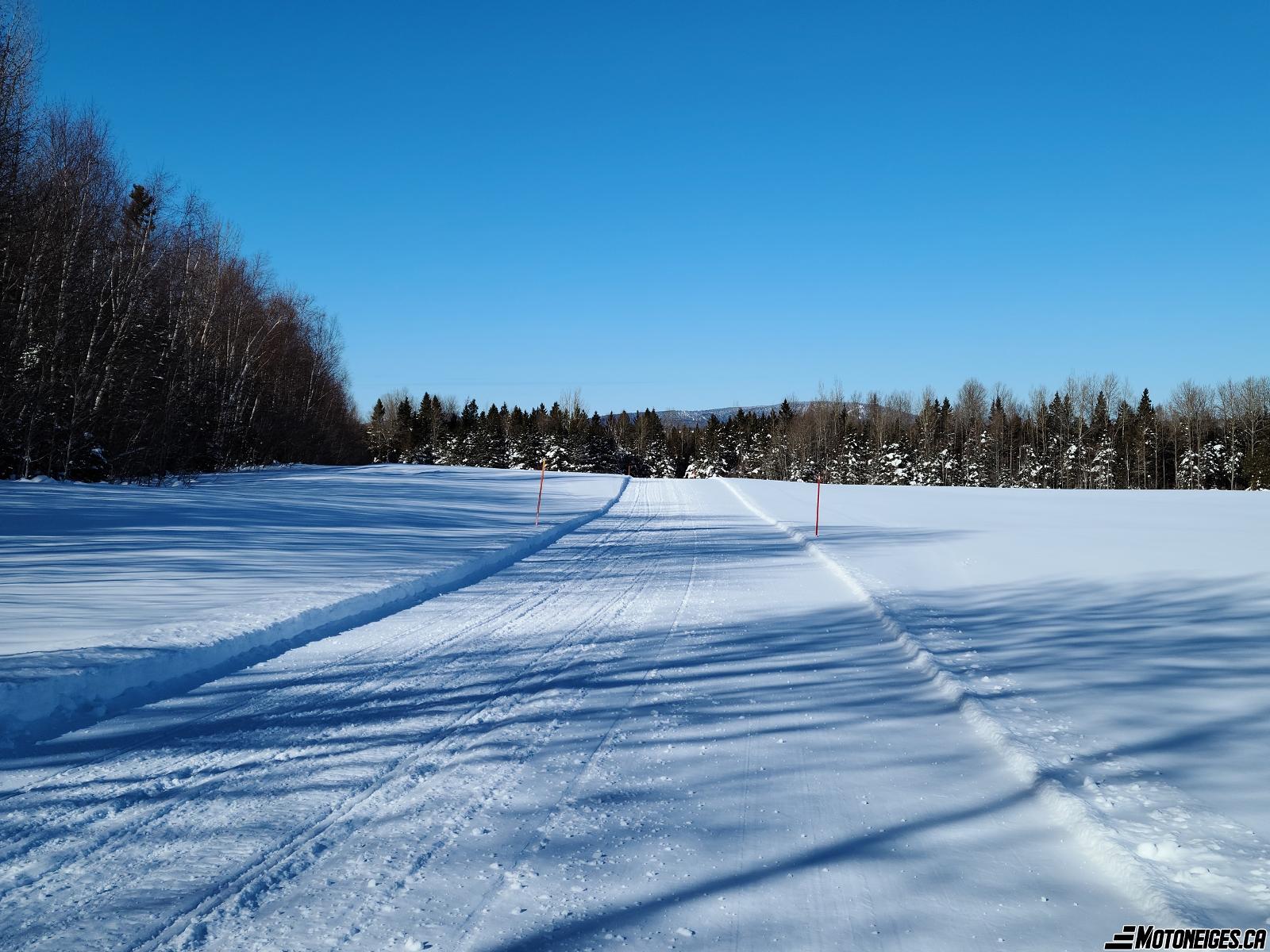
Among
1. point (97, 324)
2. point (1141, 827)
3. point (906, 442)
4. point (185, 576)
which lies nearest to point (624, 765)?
point (1141, 827)

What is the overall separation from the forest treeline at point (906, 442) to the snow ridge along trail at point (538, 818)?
245 feet

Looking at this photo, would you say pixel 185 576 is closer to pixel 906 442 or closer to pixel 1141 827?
pixel 1141 827

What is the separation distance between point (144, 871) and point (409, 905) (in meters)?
1.15

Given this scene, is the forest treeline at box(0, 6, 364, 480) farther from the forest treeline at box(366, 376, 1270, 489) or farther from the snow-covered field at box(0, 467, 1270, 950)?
the forest treeline at box(366, 376, 1270, 489)

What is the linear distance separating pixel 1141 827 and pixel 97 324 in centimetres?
2846

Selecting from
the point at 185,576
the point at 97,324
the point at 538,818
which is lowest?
the point at 538,818

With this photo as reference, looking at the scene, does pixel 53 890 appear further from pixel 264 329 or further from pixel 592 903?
pixel 264 329

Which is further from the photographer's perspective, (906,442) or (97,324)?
(906,442)

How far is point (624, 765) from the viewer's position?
4016 mm

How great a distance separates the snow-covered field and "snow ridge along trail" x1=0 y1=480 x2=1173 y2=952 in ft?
0.06

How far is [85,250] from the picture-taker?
74.2 feet

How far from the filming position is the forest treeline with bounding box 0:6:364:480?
1973 centimetres

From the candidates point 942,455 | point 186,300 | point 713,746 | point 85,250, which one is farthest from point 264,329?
point 942,455

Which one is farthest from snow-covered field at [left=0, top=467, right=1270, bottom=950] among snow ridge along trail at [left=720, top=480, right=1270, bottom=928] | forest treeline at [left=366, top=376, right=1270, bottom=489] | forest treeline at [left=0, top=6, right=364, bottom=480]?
forest treeline at [left=366, top=376, right=1270, bottom=489]
